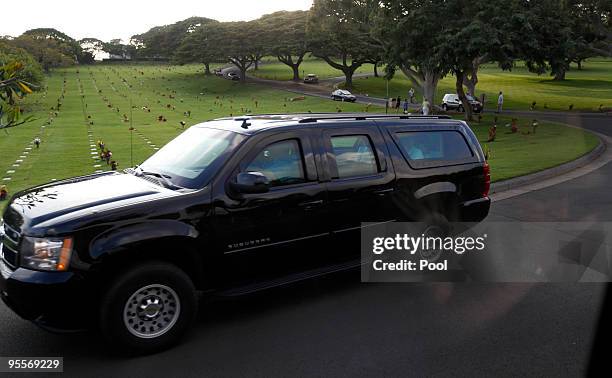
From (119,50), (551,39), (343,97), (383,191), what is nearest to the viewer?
(383,191)

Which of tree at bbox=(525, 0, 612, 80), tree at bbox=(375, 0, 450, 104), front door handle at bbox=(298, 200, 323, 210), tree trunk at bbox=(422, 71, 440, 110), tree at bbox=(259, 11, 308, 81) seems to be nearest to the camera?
front door handle at bbox=(298, 200, 323, 210)

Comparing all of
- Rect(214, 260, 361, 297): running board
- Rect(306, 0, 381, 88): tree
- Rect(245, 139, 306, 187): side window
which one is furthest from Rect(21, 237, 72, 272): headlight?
Rect(306, 0, 381, 88): tree

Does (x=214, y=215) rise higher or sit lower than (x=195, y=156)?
lower

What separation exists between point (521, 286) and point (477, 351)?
168 cm

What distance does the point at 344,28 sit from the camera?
156ft

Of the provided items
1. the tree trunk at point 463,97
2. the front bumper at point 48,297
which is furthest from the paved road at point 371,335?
the tree trunk at point 463,97

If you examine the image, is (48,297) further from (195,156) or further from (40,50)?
(40,50)

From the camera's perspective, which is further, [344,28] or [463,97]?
[344,28]

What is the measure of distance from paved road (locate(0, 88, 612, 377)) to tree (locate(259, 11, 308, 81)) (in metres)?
61.4

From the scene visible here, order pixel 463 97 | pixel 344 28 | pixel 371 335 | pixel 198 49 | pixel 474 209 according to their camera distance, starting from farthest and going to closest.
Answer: pixel 198 49
pixel 344 28
pixel 463 97
pixel 474 209
pixel 371 335

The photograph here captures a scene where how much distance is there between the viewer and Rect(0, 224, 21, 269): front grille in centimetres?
380

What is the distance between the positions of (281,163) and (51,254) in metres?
2.13

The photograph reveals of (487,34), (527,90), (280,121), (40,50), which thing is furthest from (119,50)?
(280,121)

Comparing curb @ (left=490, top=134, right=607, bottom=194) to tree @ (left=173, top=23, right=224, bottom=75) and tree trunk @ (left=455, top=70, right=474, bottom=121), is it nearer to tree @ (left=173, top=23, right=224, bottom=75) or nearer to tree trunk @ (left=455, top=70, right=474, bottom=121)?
tree trunk @ (left=455, top=70, right=474, bottom=121)
